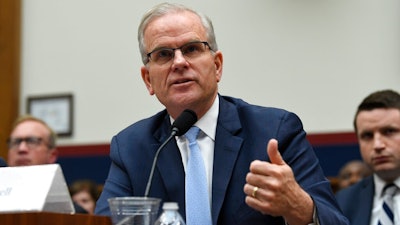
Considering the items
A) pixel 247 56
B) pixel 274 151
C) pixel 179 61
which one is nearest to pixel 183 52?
pixel 179 61

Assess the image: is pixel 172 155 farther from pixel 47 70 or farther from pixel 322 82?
pixel 47 70

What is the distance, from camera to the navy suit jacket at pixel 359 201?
14.3 feet

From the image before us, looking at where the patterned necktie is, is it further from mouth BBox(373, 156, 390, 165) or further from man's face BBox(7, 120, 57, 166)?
man's face BBox(7, 120, 57, 166)

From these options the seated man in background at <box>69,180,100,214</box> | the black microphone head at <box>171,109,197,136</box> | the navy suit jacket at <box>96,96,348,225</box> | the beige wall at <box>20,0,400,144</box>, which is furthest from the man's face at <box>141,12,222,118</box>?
the beige wall at <box>20,0,400,144</box>

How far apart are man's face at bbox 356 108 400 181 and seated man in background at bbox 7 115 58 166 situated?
2.08 metres

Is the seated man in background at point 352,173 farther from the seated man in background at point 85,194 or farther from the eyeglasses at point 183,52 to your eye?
the eyeglasses at point 183,52

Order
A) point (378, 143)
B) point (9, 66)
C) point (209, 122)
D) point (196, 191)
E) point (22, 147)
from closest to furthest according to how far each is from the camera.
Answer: point (196, 191), point (209, 122), point (378, 143), point (22, 147), point (9, 66)

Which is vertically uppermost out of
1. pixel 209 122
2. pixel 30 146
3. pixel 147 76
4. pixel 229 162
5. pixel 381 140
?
pixel 147 76

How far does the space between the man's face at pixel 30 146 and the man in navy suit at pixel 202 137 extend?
2444 millimetres

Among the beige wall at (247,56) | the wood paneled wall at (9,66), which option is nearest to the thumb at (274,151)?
the beige wall at (247,56)

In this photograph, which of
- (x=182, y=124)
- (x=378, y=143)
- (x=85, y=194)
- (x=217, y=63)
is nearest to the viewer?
(x=182, y=124)

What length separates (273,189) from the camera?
2.18 meters

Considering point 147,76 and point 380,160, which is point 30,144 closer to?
point 380,160

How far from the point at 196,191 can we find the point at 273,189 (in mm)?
454
